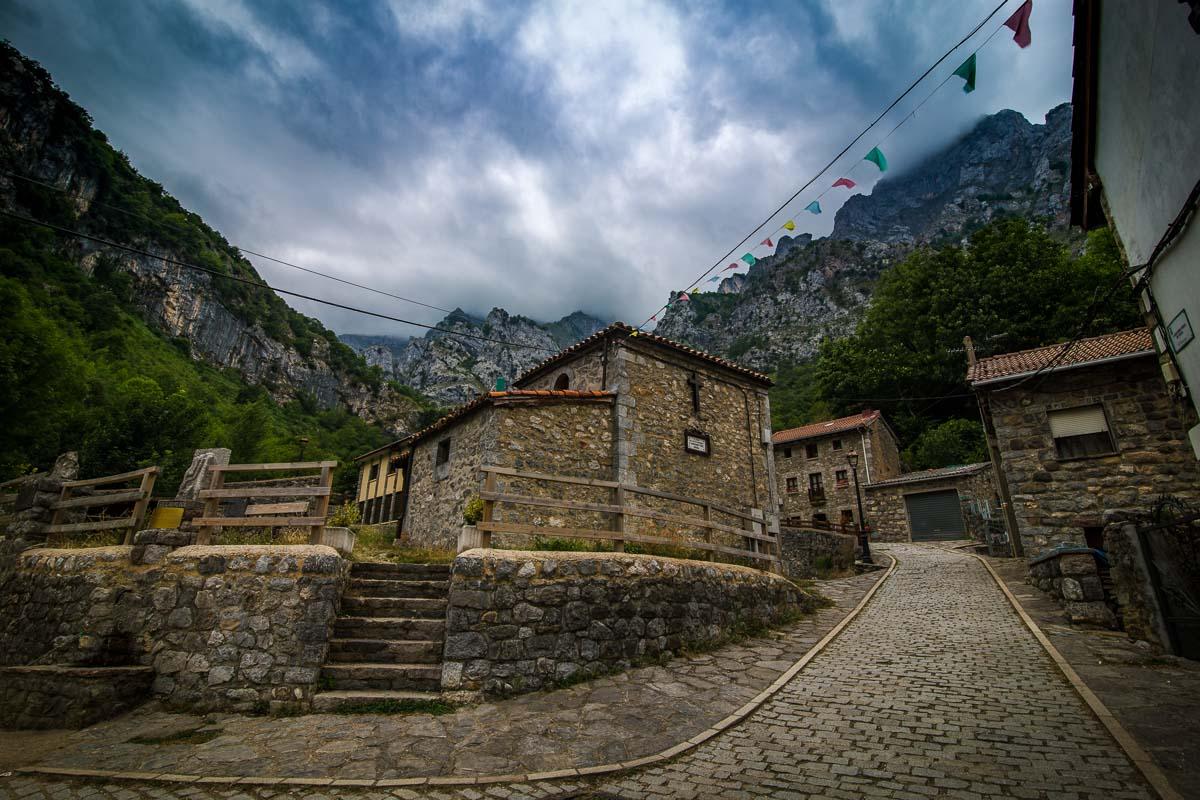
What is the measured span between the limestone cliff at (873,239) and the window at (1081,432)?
55611 mm

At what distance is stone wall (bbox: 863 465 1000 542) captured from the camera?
2370cm

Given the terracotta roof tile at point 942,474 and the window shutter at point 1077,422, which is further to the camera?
the terracotta roof tile at point 942,474

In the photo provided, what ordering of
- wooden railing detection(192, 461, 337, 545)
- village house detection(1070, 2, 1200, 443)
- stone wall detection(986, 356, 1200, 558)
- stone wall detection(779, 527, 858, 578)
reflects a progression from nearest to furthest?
village house detection(1070, 2, 1200, 443) → wooden railing detection(192, 461, 337, 545) → stone wall detection(986, 356, 1200, 558) → stone wall detection(779, 527, 858, 578)

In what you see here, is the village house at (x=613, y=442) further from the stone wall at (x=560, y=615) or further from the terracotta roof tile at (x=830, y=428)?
the terracotta roof tile at (x=830, y=428)

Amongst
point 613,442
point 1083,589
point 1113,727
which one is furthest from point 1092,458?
point 613,442

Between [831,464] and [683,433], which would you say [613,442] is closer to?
[683,433]

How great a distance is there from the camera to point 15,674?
5520 millimetres

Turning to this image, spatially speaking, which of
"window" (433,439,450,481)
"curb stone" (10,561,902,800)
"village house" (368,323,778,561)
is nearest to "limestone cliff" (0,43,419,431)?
"window" (433,439,450,481)

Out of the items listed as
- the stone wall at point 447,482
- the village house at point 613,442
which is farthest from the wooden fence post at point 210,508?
the stone wall at point 447,482

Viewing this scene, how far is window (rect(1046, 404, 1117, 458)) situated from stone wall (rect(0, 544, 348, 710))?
15216 millimetres

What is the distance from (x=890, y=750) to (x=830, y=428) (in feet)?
93.7

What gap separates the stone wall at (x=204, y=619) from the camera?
18.5 feet

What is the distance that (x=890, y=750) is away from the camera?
4.21m

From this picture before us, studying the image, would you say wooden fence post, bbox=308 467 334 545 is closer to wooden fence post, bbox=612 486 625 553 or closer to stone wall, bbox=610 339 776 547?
wooden fence post, bbox=612 486 625 553
